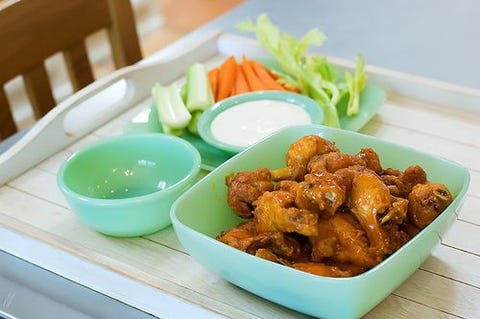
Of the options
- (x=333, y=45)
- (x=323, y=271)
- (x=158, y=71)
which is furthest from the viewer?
(x=333, y=45)

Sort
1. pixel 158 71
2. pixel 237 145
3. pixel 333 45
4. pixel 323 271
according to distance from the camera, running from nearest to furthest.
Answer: pixel 323 271 < pixel 237 145 < pixel 158 71 < pixel 333 45

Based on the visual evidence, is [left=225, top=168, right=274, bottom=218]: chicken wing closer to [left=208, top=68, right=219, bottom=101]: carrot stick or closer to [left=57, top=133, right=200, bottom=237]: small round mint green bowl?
[left=57, top=133, right=200, bottom=237]: small round mint green bowl

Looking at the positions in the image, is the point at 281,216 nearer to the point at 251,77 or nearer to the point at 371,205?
the point at 371,205

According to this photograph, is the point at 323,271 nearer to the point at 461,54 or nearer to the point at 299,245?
the point at 299,245

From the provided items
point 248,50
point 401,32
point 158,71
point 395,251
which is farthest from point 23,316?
point 401,32

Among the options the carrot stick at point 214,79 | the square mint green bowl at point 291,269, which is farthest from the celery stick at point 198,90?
the square mint green bowl at point 291,269

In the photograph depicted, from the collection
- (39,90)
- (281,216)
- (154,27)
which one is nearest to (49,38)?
(39,90)

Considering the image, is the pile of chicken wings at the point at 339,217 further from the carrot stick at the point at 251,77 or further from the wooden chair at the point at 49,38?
the wooden chair at the point at 49,38
